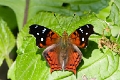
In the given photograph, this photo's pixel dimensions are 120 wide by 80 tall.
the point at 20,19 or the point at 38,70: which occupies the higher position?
the point at 20,19

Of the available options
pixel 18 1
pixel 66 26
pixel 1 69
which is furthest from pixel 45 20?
pixel 1 69

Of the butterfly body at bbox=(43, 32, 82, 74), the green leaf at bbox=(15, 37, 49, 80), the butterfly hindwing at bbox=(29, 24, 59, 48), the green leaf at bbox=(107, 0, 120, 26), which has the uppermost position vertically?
the green leaf at bbox=(107, 0, 120, 26)

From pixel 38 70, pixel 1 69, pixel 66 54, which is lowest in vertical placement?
pixel 1 69

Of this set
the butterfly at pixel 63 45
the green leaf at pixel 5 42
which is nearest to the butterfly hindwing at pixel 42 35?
the butterfly at pixel 63 45

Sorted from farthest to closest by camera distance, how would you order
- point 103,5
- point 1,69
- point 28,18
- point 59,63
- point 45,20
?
point 1,69 < point 28,18 < point 103,5 < point 45,20 < point 59,63

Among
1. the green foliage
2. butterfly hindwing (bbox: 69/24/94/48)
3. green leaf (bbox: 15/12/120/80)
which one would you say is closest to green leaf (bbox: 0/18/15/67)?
the green foliage

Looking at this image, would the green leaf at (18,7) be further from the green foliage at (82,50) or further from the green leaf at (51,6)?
the green foliage at (82,50)

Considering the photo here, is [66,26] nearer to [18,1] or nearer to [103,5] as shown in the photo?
[103,5]

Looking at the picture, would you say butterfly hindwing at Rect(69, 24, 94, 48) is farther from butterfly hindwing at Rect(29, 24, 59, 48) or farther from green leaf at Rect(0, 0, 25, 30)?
green leaf at Rect(0, 0, 25, 30)
